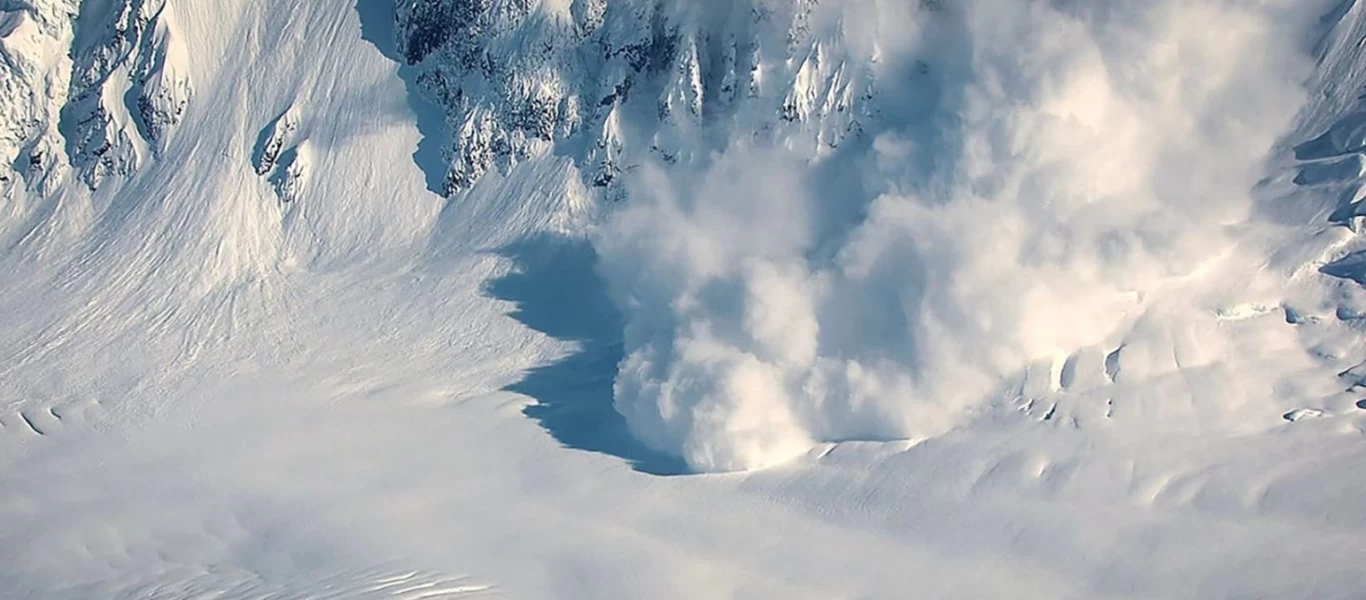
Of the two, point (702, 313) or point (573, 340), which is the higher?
point (573, 340)

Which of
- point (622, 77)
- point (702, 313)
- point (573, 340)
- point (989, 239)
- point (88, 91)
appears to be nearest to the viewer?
point (989, 239)

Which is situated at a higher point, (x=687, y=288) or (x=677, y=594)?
(x=687, y=288)

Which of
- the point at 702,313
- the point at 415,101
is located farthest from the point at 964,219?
the point at 415,101

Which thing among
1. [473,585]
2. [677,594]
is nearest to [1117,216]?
[677,594]

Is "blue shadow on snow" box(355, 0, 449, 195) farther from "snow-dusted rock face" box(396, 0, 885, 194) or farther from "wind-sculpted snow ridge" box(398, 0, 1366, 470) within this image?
"wind-sculpted snow ridge" box(398, 0, 1366, 470)

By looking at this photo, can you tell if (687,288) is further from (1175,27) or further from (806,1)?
(1175,27)

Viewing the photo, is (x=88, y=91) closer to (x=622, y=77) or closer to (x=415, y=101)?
(x=415, y=101)

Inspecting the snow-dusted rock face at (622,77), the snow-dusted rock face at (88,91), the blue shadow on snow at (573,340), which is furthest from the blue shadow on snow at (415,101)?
the snow-dusted rock face at (88,91)
